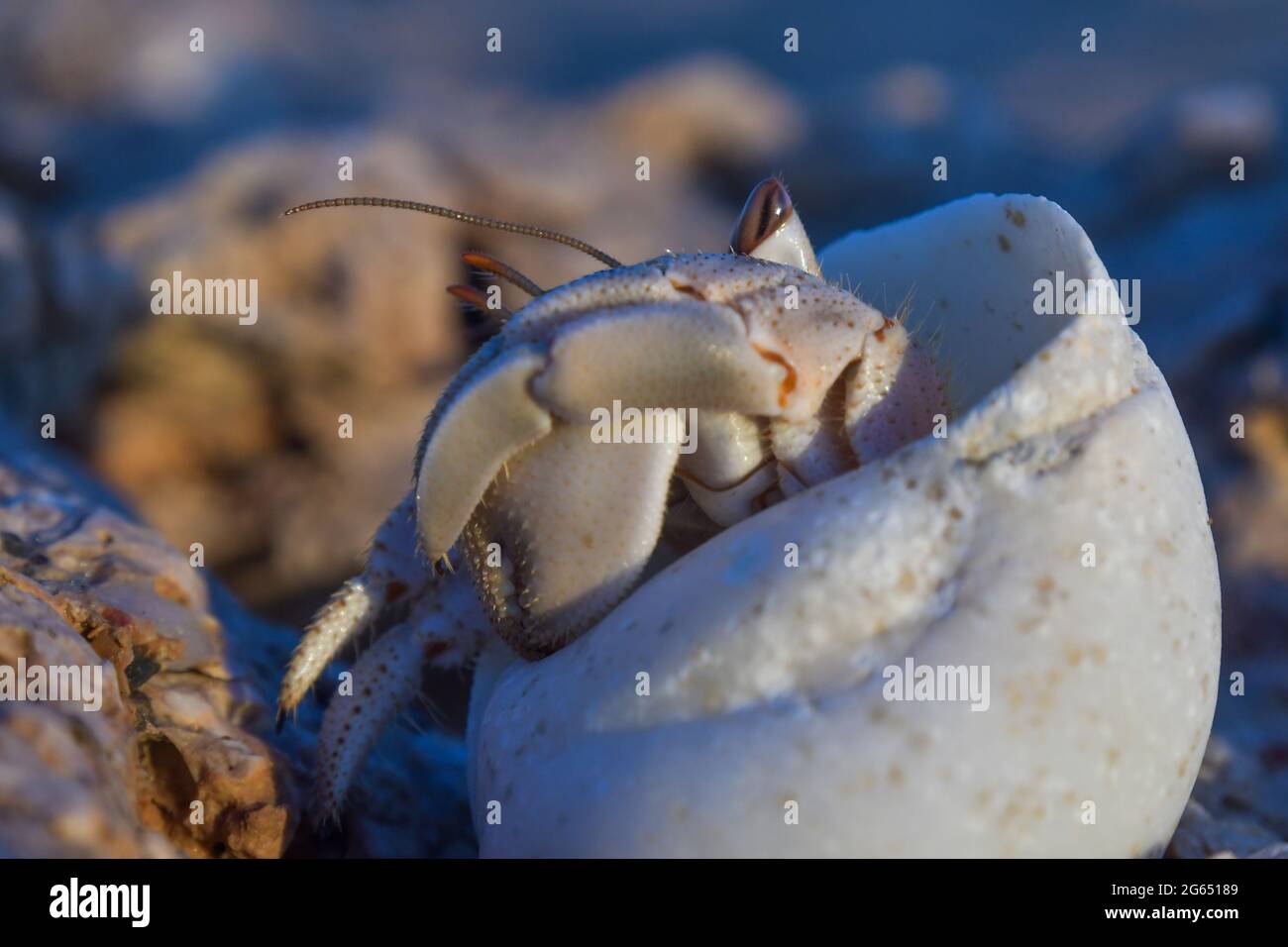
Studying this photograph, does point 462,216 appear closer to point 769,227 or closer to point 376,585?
point 769,227

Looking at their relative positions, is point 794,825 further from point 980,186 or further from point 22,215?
point 980,186

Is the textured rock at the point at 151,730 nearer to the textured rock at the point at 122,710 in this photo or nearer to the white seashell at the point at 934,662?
the textured rock at the point at 122,710

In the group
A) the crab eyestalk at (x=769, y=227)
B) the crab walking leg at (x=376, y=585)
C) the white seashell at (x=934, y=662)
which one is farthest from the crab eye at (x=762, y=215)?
the crab walking leg at (x=376, y=585)

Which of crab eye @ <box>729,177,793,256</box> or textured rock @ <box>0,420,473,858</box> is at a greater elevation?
crab eye @ <box>729,177,793,256</box>

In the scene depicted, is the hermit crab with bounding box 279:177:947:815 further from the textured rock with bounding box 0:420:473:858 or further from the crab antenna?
the textured rock with bounding box 0:420:473:858

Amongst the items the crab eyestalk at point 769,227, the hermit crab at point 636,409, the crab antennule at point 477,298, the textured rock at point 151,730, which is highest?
the crab eyestalk at point 769,227

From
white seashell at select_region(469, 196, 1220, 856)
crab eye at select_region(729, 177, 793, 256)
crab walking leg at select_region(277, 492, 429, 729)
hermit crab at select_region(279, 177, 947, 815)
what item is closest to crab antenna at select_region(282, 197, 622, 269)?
hermit crab at select_region(279, 177, 947, 815)
